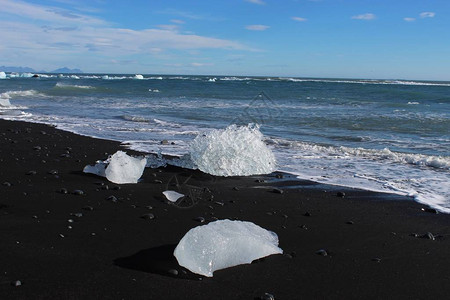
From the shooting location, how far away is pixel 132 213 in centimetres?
474

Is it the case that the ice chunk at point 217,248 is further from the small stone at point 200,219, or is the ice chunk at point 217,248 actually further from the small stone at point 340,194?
the small stone at point 340,194

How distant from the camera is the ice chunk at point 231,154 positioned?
7066 mm

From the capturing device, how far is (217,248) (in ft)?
11.1

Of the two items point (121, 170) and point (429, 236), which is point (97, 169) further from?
point (429, 236)

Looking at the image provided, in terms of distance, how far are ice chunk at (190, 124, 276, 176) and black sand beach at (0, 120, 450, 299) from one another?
0.90 ft

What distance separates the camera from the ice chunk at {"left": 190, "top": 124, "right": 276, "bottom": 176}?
7.07 metres

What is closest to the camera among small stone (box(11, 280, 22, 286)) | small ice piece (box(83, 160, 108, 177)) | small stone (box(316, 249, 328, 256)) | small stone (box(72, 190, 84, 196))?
small stone (box(11, 280, 22, 286))

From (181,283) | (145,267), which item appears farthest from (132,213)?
(181,283)

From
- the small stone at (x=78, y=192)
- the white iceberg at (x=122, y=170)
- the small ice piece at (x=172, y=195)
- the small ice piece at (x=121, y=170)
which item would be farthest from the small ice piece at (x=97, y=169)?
the small ice piece at (x=172, y=195)

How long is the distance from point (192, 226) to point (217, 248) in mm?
1070

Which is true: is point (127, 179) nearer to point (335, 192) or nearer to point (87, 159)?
point (87, 159)

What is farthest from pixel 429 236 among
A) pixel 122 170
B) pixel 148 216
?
pixel 122 170

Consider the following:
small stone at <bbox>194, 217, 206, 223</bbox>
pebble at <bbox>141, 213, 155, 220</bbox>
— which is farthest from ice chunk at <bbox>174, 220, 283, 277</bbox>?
pebble at <bbox>141, 213, 155, 220</bbox>

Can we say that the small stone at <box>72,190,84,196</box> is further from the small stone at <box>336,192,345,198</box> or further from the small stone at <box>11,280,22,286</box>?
the small stone at <box>336,192,345,198</box>
